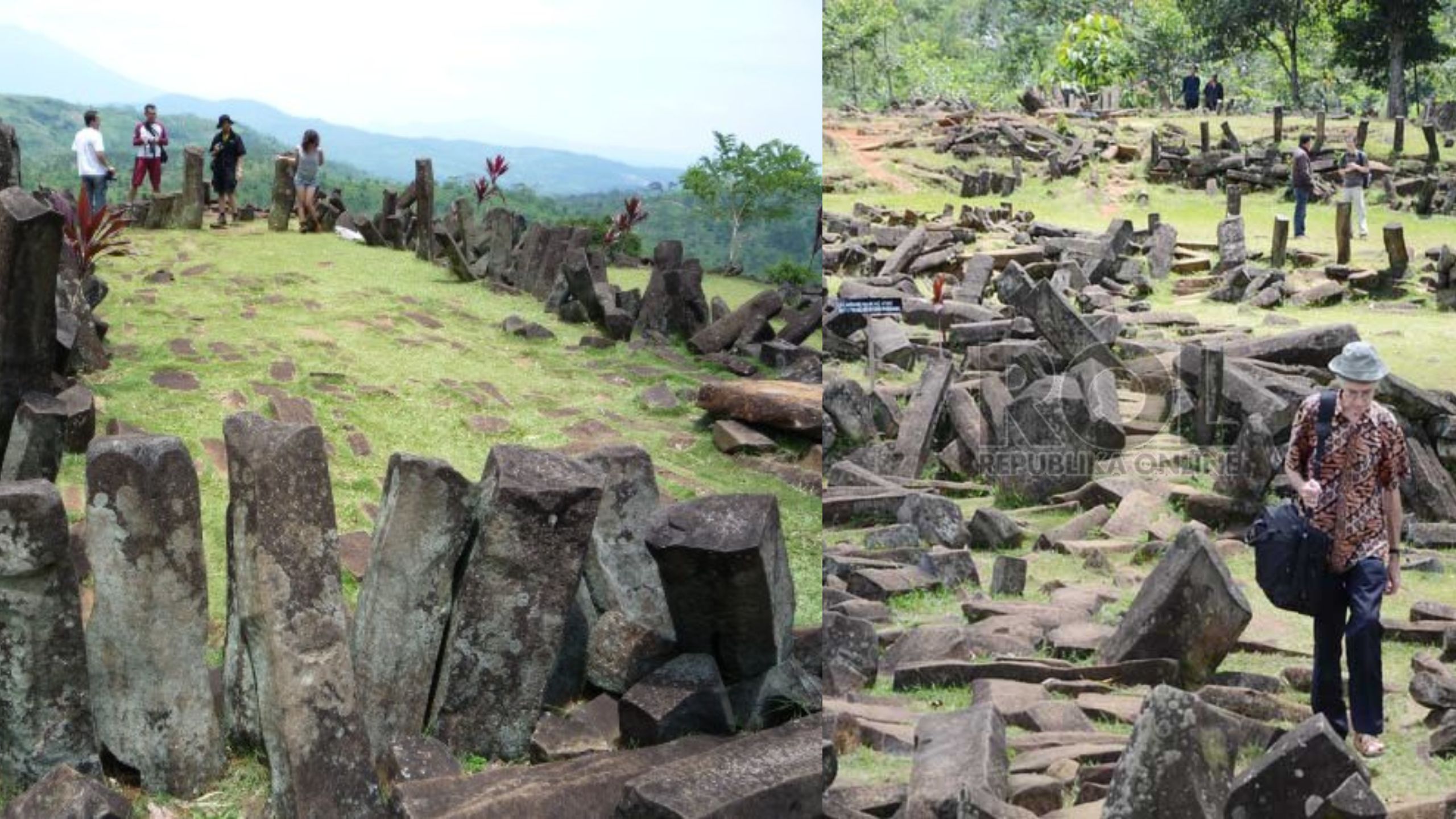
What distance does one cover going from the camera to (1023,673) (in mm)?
3943

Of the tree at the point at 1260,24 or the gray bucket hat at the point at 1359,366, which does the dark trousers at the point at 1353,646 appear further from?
the tree at the point at 1260,24

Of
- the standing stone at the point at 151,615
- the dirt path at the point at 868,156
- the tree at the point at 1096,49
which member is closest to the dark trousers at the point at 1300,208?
the tree at the point at 1096,49

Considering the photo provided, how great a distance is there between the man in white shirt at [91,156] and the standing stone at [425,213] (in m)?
1.11

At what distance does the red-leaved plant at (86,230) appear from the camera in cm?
529

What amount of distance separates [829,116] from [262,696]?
2.35m

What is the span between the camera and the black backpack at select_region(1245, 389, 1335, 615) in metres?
3.65

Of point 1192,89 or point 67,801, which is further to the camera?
point 1192,89

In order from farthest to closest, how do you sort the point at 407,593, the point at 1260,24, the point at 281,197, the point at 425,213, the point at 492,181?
1. the point at 1260,24
2. the point at 492,181
3. the point at 425,213
4. the point at 281,197
5. the point at 407,593

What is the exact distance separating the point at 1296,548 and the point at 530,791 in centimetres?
191

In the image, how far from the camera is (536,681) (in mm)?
4684

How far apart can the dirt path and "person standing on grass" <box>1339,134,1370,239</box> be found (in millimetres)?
3176

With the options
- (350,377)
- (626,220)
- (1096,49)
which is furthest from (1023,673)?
(1096,49)

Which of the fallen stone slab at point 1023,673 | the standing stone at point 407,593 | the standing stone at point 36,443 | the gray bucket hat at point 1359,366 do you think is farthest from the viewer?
the standing stone at point 36,443

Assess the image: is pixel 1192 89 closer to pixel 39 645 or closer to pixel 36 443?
A: pixel 36 443
